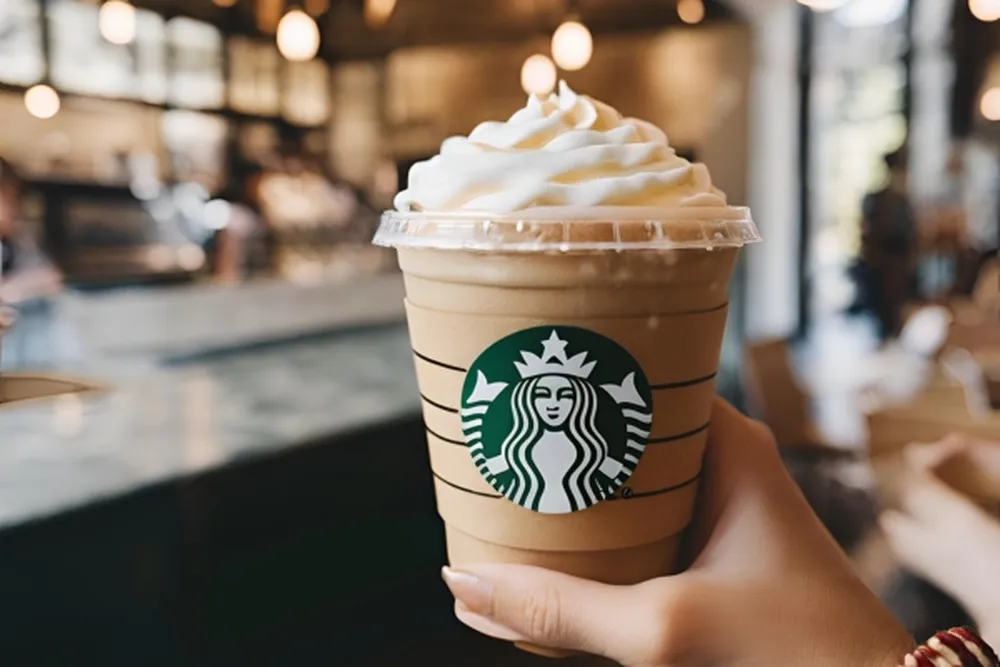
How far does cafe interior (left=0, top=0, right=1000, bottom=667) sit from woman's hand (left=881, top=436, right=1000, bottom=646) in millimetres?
18

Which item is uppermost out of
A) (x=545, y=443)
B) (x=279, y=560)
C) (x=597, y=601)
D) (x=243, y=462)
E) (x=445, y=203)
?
(x=445, y=203)

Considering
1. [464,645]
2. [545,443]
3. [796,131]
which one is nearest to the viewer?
[545,443]

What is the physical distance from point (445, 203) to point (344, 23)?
2000 mm

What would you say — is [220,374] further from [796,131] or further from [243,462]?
[796,131]

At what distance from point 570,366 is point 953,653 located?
402 millimetres

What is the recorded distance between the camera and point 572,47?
1.25 meters

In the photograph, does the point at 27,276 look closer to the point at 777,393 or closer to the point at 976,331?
the point at 777,393

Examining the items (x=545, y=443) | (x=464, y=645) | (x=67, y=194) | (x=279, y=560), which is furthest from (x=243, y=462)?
(x=545, y=443)

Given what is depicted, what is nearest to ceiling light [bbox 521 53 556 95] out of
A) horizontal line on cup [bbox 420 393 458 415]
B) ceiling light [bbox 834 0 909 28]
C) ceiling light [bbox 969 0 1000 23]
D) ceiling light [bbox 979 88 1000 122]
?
horizontal line on cup [bbox 420 393 458 415]

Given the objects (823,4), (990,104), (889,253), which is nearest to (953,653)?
(823,4)

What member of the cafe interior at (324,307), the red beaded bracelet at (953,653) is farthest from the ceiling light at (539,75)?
the red beaded bracelet at (953,653)

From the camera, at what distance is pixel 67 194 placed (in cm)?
208

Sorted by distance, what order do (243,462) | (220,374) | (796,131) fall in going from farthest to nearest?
(220,374) → (796,131) → (243,462)

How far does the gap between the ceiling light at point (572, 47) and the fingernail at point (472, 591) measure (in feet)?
2.44
